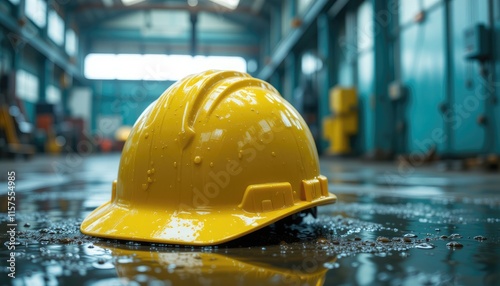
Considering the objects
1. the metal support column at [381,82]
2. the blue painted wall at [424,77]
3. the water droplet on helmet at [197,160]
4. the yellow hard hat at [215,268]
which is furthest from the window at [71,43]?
the yellow hard hat at [215,268]

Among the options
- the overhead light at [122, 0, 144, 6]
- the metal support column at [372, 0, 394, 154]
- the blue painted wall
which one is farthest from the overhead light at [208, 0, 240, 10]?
the metal support column at [372, 0, 394, 154]

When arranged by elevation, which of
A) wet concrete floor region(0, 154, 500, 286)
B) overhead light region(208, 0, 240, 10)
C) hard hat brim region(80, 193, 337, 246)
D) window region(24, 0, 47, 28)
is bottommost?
wet concrete floor region(0, 154, 500, 286)

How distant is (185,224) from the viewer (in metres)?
1.50

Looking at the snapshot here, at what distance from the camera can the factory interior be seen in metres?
1.24

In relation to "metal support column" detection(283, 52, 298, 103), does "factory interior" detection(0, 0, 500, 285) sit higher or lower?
lower

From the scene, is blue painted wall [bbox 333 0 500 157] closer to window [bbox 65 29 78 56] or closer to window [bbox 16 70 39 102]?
window [bbox 16 70 39 102]

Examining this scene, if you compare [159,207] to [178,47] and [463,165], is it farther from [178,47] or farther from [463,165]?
[178,47]

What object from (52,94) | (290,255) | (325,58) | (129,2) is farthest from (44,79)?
(290,255)

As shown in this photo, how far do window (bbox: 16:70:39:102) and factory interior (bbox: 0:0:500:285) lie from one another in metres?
0.09

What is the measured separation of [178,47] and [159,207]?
2675cm

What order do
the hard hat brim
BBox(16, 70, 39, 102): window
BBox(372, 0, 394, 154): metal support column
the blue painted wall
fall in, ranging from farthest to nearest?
BBox(16, 70, 39, 102): window, BBox(372, 0, 394, 154): metal support column, the blue painted wall, the hard hat brim

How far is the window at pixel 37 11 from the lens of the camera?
1730cm

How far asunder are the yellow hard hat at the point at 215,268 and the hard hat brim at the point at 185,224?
81 mm

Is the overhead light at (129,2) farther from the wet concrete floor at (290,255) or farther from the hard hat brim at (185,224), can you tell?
the hard hat brim at (185,224)
